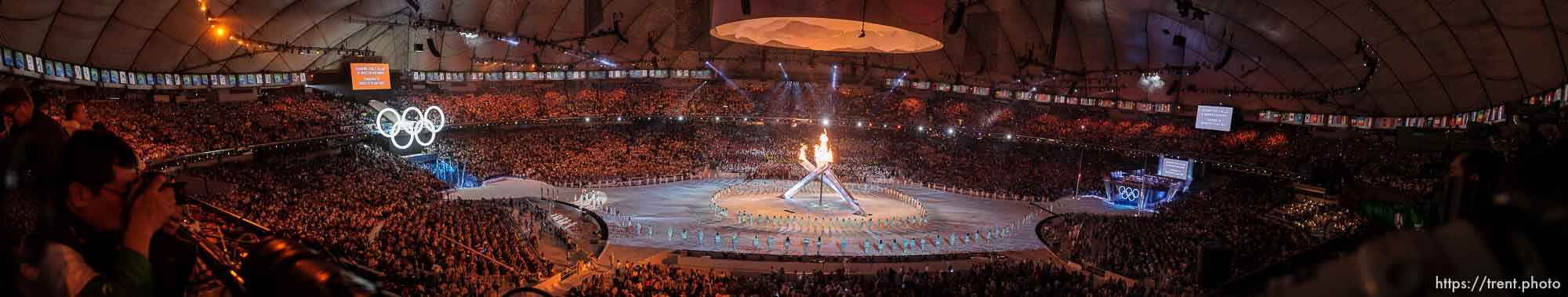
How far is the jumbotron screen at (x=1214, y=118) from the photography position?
4634 cm

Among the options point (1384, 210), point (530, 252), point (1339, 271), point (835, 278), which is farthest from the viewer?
point (530, 252)

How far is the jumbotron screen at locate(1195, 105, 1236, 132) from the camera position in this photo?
1825 inches

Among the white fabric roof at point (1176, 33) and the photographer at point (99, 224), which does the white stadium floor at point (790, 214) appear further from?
the photographer at point (99, 224)

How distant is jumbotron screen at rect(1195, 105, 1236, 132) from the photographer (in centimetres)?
5206

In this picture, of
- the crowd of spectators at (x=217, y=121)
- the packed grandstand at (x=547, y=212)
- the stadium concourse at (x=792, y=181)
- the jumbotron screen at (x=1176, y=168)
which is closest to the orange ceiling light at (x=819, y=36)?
the stadium concourse at (x=792, y=181)

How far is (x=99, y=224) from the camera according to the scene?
11.5ft

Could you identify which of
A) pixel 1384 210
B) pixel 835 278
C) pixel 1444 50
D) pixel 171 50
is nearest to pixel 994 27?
pixel 1444 50

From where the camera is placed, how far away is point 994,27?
45.6 metres

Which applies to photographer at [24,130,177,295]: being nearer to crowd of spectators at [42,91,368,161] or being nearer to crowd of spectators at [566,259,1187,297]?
crowd of spectators at [566,259,1187,297]

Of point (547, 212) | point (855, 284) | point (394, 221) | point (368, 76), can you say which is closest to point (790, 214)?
point (547, 212)

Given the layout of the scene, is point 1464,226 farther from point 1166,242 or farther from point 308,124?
point 308,124

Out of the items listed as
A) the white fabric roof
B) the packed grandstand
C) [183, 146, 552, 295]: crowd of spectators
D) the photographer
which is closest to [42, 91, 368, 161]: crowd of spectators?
the packed grandstand

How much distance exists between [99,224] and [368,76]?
4849 centimetres

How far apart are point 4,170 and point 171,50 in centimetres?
4188
